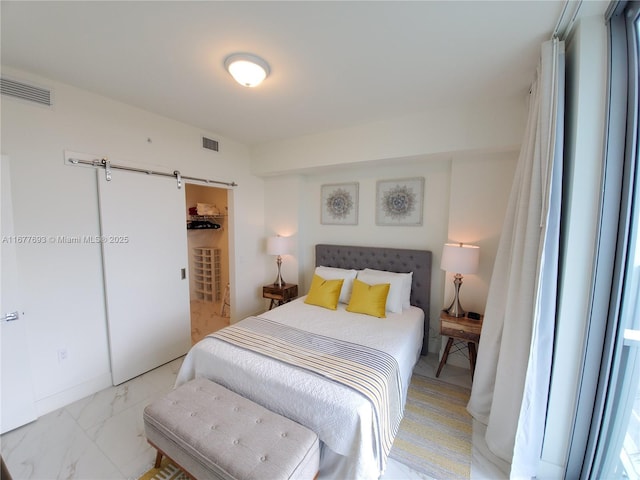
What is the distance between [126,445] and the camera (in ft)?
5.82

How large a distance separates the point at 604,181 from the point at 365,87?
161 cm

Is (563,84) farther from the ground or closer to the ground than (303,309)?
farther from the ground

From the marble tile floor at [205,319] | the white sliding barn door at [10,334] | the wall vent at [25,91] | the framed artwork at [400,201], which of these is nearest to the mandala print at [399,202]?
the framed artwork at [400,201]

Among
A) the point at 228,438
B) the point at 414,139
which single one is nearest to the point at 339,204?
the point at 414,139

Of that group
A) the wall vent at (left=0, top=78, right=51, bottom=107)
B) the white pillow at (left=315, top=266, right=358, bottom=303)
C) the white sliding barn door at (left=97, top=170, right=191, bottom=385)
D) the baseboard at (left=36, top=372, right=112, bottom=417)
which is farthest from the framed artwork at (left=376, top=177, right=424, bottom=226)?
the baseboard at (left=36, top=372, right=112, bottom=417)

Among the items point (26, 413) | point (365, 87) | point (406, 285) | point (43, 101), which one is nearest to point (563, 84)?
point (365, 87)

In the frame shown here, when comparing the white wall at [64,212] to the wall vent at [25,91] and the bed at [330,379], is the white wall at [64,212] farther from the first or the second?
the bed at [330,379]

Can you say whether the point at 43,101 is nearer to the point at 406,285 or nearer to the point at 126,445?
the point at 126,445

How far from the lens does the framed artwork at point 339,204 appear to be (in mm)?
3357

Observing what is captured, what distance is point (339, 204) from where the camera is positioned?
3457mm

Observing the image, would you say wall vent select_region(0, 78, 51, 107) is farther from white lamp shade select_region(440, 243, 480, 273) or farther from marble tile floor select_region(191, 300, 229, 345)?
white lamp shade select_region(440, 243, 480, 273)

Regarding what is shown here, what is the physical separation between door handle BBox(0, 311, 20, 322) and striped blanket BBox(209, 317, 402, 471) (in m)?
Result: 1.38

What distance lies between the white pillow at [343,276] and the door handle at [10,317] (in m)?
2.55

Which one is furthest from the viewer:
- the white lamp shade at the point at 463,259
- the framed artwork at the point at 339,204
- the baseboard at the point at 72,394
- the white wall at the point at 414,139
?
the framed artwork at the point at 339,204
